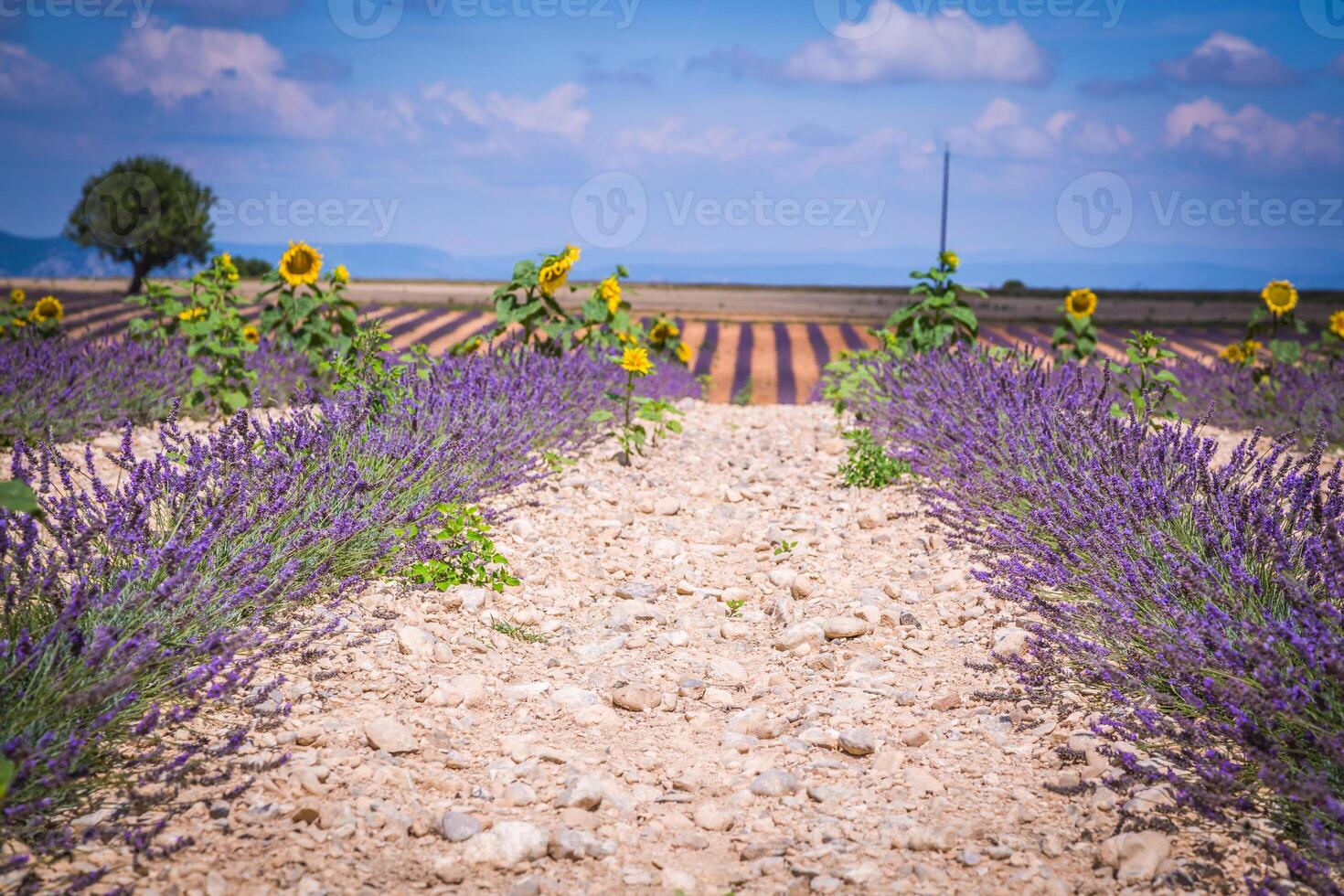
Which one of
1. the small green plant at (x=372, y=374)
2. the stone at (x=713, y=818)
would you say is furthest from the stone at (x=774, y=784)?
the small green plant at (x=372, y=374)

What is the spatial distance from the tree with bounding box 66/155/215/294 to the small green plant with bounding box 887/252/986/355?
21321mm

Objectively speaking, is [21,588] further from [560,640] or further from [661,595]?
[661,595]

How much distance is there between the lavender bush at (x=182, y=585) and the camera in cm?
212

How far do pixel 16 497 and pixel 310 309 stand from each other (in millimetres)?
5738

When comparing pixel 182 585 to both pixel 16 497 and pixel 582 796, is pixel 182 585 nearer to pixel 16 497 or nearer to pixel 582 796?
pixel 16 497

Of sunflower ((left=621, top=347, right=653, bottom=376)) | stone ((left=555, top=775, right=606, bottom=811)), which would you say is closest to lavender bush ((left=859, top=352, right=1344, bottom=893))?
stone ((left=555, top=775, right=606, bottom=811))

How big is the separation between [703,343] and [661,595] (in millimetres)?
9078

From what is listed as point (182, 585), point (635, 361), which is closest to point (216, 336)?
point (635, 361)

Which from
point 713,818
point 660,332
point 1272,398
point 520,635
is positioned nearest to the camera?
point 713,818

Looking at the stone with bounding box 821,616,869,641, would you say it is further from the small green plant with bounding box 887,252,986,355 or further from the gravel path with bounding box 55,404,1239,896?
the small green plant with bounding box 887,252,986,355

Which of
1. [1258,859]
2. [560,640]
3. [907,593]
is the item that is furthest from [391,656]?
[1258,859]

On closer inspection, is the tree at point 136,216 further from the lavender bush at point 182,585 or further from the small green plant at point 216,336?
the lavender bush at point 182,585

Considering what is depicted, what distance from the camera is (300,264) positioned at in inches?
274

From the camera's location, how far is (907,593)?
373 centimetres
